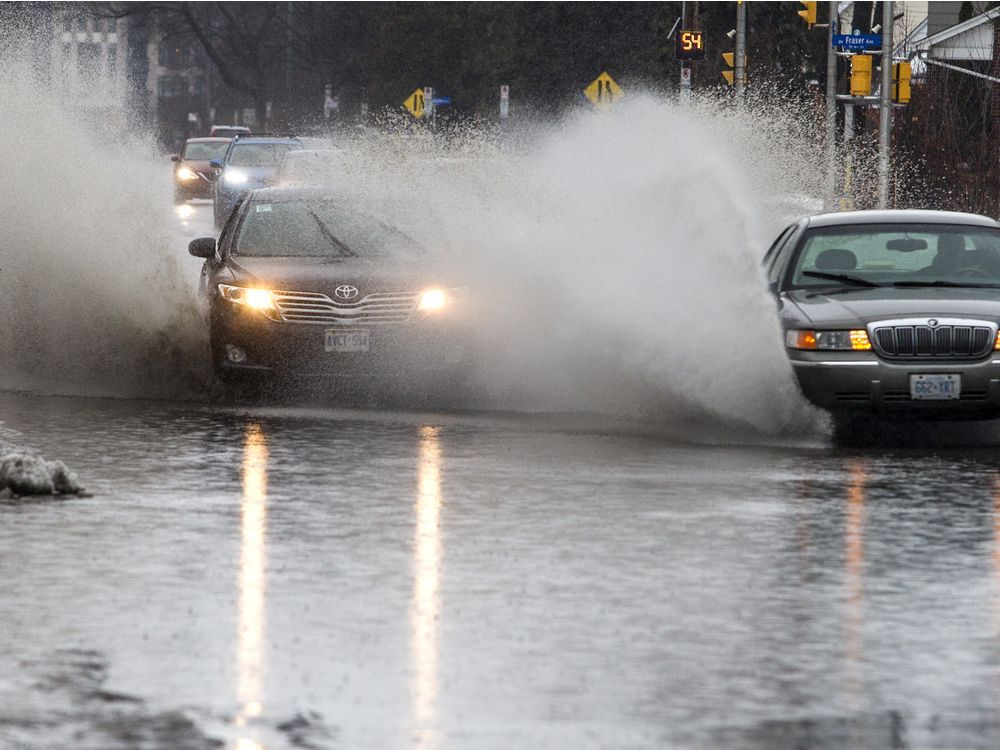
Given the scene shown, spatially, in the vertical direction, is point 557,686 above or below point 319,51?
below

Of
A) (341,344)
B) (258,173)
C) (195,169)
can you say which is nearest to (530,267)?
(341,344)

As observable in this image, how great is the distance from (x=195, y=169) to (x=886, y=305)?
41.8 m

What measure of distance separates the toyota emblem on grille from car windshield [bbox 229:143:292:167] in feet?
89.7

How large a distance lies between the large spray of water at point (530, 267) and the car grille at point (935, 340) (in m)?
0.62

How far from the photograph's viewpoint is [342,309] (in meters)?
17.2

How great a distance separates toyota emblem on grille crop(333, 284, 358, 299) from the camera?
17281 mm

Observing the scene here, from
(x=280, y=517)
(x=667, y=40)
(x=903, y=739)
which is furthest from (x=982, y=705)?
(x=667, y=40)

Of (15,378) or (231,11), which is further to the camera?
(231,11)

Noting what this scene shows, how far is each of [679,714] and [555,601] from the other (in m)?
1.95

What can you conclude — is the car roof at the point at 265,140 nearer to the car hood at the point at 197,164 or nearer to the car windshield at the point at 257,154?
the car windshield at the point at 257,154

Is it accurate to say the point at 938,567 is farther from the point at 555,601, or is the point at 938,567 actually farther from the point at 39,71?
the point at 39,71

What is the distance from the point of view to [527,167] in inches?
808

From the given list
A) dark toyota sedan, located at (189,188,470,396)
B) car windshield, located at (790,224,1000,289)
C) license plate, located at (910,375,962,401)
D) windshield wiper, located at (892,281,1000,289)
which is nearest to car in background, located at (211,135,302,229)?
dark toyota sedan, located at (189,188,470,396)

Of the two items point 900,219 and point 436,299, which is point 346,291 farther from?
point 900,219
